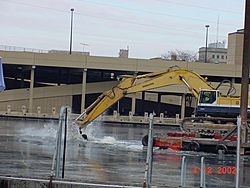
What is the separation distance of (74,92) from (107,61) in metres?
6.01

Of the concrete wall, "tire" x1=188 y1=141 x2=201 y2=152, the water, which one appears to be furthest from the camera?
the concrete wall

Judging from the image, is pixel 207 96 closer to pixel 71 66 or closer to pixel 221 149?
pixel 221 149

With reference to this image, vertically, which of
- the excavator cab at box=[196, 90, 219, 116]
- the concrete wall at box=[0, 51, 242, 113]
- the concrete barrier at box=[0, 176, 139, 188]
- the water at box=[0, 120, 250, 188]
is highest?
the concrete wall at box=[0, 51, 242, 113]

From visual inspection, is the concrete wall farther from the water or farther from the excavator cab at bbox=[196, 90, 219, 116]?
the excavator cab at bbox=[196, 90, 219, 116]

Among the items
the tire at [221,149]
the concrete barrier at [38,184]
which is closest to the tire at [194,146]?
the tire at [221,149]

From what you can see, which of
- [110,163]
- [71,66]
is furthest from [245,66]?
[71,66]

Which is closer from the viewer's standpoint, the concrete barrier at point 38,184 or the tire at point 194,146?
the concrete barrier at point 38,184

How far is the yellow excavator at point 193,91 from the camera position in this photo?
31031 mm

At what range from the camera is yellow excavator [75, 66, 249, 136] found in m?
31.0

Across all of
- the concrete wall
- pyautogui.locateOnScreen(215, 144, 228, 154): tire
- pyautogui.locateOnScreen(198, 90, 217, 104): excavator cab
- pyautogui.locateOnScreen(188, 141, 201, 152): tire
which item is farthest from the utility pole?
the concrete wall

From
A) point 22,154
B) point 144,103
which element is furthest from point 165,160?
point 144,103

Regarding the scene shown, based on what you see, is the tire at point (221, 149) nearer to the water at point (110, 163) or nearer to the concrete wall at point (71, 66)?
the water at point (110, 163)

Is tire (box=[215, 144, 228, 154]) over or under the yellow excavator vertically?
under

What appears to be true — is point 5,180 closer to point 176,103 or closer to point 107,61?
point 107,61
